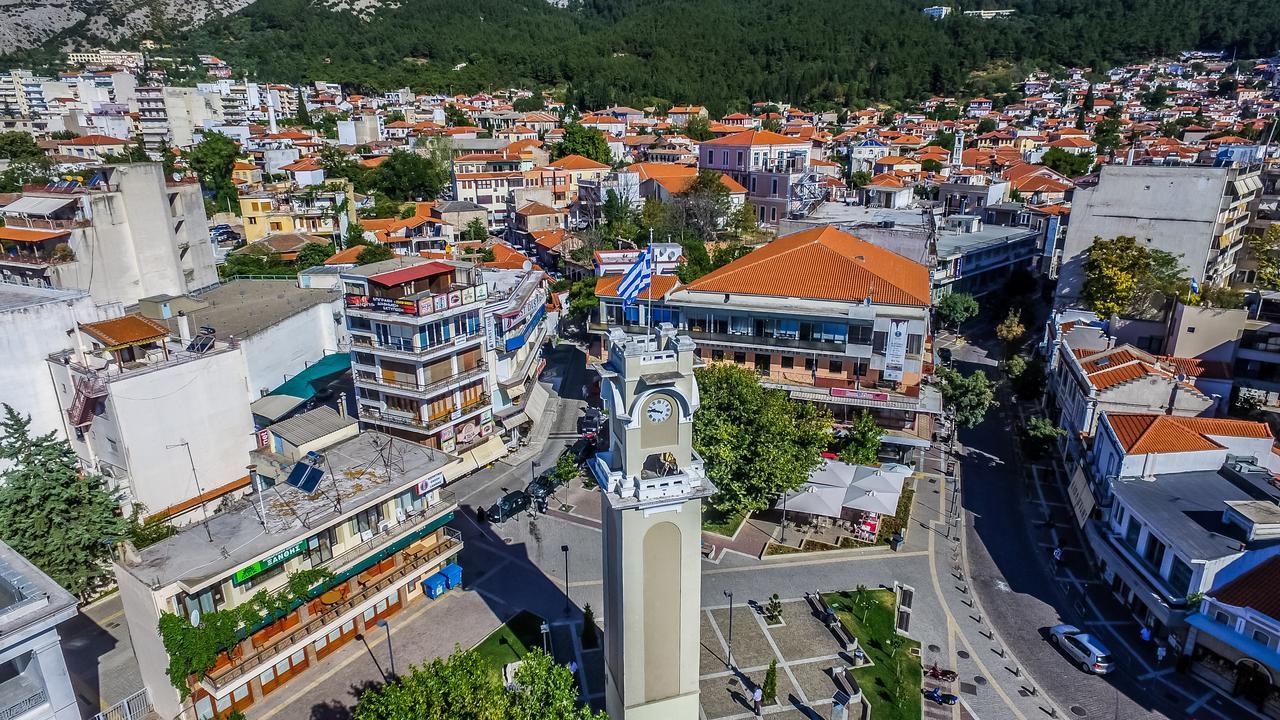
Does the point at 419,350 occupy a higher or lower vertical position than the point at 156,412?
higher

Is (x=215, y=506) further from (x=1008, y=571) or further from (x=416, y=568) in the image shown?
(x=1008, y=571)

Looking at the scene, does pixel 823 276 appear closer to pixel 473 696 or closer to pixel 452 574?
pixel 452 574

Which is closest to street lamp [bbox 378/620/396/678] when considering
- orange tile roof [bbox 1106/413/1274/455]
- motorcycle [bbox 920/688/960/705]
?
motorcycle [bbox 920/688/960/705]

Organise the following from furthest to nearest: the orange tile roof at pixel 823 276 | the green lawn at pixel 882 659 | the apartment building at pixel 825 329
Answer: the orange tile roof at pixel 823 276, the apartment building at pixel 825 329, the green lawn at pixel 882 659

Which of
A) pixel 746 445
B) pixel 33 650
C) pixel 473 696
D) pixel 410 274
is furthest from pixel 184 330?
pixel 746 445

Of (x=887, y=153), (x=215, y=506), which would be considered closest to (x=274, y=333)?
(x=215, y=506)

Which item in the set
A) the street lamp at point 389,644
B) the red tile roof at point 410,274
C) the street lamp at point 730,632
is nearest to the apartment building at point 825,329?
the red tile roof at point 410,274

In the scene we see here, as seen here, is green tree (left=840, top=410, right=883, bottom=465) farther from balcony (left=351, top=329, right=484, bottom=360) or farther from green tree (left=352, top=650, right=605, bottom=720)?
green tree (left=352, top=650, right=605, bottom=720)

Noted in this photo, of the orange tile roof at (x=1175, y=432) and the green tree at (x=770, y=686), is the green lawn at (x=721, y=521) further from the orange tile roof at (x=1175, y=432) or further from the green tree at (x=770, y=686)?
the orange tile roof at (x=1175, y=432)
